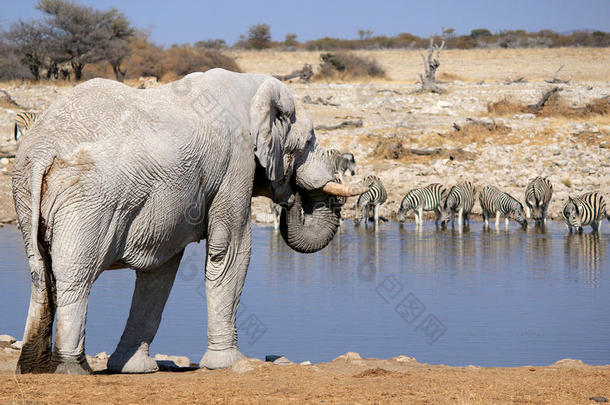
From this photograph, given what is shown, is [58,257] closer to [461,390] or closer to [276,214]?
[461,390]

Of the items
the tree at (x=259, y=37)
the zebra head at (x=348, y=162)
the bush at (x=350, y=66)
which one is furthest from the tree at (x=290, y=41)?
the zebra head at (x=348, y=162)

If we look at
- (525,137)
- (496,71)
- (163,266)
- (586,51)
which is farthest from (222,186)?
(586,51)

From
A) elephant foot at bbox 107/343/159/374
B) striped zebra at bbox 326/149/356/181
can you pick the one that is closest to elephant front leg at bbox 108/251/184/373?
elephant foot at bbox 107/343/159/374

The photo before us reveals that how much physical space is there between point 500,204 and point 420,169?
11.4 ft

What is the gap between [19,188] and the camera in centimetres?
604

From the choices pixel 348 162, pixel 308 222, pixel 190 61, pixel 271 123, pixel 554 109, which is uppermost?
pixel 190 61

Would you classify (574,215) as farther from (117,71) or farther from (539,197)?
(117,71)

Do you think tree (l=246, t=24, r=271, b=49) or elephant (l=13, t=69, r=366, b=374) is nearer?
elephant (l=13, t=69, r=366, b=374)

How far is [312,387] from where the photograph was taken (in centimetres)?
580

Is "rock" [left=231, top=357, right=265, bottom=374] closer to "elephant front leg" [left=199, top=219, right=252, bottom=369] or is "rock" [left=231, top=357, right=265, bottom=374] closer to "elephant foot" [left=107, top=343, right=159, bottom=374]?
"elephant front leg" [left=199, top=219, right=252, bottom=369]

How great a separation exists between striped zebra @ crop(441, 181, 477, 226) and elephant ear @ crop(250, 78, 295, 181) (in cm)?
1435

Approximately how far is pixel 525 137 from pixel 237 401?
22.0 meters

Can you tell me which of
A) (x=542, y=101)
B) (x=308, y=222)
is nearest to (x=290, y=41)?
(x=542, y=101)

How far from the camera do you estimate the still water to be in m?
9.44
